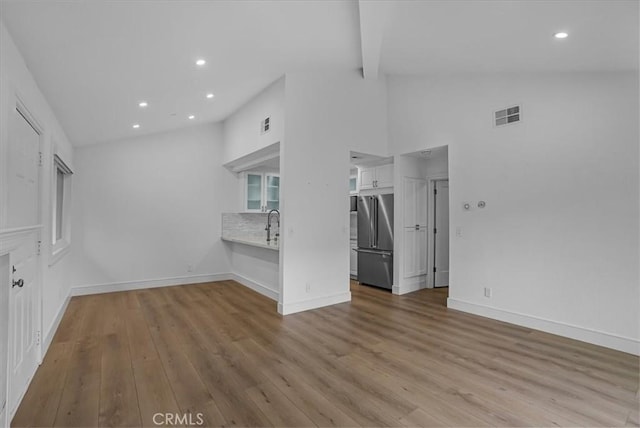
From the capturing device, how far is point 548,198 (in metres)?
3.55

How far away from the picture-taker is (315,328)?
3668mm

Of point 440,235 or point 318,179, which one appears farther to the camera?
point 440,235

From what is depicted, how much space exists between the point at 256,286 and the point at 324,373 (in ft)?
10.1

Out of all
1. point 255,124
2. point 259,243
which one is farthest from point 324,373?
point 255,124

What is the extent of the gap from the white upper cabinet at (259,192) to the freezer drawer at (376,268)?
212 centimetres

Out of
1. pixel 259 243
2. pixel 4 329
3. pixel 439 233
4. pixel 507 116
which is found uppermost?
pixel 507 116

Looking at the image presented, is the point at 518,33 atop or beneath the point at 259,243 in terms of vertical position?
atop

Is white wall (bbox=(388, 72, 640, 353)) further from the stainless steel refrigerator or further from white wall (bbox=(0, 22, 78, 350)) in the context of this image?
white wall (bbox=(0, 22, 78, 350))

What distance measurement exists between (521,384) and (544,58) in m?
3.11

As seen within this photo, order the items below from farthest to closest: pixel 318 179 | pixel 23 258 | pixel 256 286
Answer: pixel 256 286 → pixel 318 179 → pixel 23 258

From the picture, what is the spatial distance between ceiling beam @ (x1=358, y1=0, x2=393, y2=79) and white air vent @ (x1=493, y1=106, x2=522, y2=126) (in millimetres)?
1712

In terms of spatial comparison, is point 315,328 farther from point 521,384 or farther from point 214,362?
A: point 521,384

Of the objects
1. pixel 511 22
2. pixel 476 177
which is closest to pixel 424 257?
pixel 476 177

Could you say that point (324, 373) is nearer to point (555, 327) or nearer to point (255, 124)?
point (555, 327)
